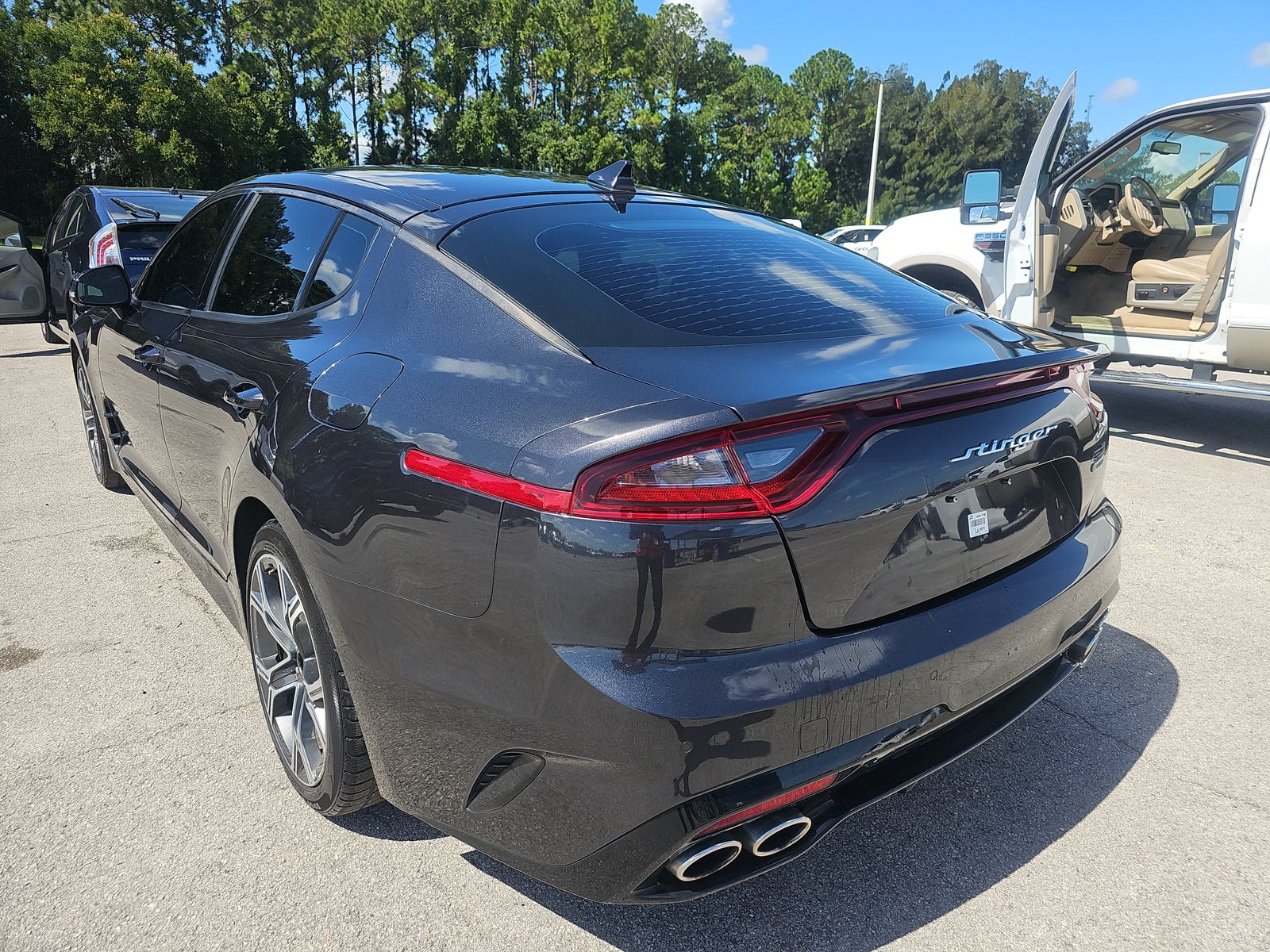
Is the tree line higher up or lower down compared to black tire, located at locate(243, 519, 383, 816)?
higher up

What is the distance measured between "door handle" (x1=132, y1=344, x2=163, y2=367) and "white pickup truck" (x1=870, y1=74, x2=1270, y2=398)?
426cm

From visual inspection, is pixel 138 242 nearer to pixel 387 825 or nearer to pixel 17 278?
pixel 17 278

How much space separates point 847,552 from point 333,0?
142ft

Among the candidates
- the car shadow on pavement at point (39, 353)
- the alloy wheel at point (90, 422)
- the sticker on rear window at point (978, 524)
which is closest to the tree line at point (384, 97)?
the car shadow on pavement at point (39, 353)

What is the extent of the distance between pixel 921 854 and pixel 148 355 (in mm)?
2992

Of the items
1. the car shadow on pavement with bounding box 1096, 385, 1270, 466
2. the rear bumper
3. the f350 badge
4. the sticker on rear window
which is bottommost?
the car shadow on pavement with bounding box 1096, 385, 1270, 466

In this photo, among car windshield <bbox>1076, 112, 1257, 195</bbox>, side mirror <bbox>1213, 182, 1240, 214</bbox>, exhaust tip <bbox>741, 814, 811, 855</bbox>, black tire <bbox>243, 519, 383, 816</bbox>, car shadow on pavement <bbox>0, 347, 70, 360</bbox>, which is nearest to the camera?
exhaust tip <bbox>741, 814, 811, 855</bbox>

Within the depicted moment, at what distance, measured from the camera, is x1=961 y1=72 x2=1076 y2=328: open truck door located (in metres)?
6.24

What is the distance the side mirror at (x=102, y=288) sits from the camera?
3479 millimetres

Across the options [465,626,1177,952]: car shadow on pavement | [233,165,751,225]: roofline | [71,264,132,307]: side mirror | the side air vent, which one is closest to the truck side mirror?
[233,165,751,225]: roofline

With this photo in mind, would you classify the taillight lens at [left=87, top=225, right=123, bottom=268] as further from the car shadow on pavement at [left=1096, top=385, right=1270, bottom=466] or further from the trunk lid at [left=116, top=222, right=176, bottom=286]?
the car shadow on pavement at [left=1096, top=385, right=1270, bottom=466]

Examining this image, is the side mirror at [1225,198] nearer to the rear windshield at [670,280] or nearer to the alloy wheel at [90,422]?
the rear windshield at [670,280]

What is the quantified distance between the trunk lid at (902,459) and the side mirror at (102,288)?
8.81 feet

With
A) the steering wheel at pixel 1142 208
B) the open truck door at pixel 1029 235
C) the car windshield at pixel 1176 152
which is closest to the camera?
the car windshield at pixel 1176 152
